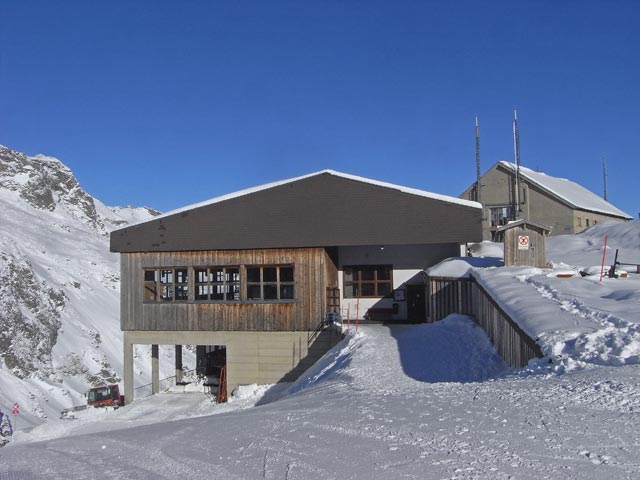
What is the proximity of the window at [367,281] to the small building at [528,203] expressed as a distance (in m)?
23.6

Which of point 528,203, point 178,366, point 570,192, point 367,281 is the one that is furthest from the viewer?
point 570,192

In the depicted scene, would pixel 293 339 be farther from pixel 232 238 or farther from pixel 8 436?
pixel 8 436

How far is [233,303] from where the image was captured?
22.8 meters

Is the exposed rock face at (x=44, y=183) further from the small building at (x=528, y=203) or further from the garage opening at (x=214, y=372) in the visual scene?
the garage opening at (x=214, y=372)

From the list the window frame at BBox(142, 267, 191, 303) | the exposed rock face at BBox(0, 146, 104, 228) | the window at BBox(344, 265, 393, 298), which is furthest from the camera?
the exposed rock face at BBox(0, 146, 104, 228)

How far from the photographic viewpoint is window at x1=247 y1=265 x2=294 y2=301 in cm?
2255

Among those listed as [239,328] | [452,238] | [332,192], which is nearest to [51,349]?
[239,328]

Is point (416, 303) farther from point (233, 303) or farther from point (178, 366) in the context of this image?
point (178, 366)

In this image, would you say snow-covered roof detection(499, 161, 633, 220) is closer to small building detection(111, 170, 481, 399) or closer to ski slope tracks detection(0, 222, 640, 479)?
small building detection(111, 170, 481, 399)

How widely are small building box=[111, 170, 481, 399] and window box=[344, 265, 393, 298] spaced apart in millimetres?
68

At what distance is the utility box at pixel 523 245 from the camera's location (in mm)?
19453

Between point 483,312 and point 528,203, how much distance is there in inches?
1349

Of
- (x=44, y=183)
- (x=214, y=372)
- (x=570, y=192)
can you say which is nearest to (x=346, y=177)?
(x=214, y=372)

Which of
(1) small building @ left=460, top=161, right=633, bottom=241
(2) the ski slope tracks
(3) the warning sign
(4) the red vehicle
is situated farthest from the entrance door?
(1) small building @ left=460, top=161, right=633, bottom=241
